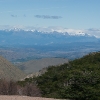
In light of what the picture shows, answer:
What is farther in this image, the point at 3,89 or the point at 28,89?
the point at 28,89

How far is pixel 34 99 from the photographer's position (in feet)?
62.2

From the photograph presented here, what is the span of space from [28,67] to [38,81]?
15322cm

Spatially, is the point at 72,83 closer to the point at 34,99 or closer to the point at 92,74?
the point at 92,74

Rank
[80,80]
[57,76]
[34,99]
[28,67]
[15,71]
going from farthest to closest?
1. [28,67]
2. [15,71]
3. [57,76]
4. [80,80]
5. [34,99]

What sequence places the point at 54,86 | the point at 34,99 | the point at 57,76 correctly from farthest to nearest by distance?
the point at 57,76 < the point at 54,86 < the point at 34,99

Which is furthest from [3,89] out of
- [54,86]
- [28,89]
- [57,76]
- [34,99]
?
[57,76]

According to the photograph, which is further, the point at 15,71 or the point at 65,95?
the point at 15,71

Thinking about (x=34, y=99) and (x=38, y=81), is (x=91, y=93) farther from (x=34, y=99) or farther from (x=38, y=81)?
(x=38, y=81)

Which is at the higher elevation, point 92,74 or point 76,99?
point 92,74

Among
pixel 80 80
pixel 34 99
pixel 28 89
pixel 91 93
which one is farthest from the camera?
pixel 28 89

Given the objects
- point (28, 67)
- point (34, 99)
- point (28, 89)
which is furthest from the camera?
point (28, 67)

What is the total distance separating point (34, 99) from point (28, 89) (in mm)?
5941

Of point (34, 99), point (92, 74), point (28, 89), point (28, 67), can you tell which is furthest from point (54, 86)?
point (28, 67)

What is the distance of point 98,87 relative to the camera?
2166 cm
